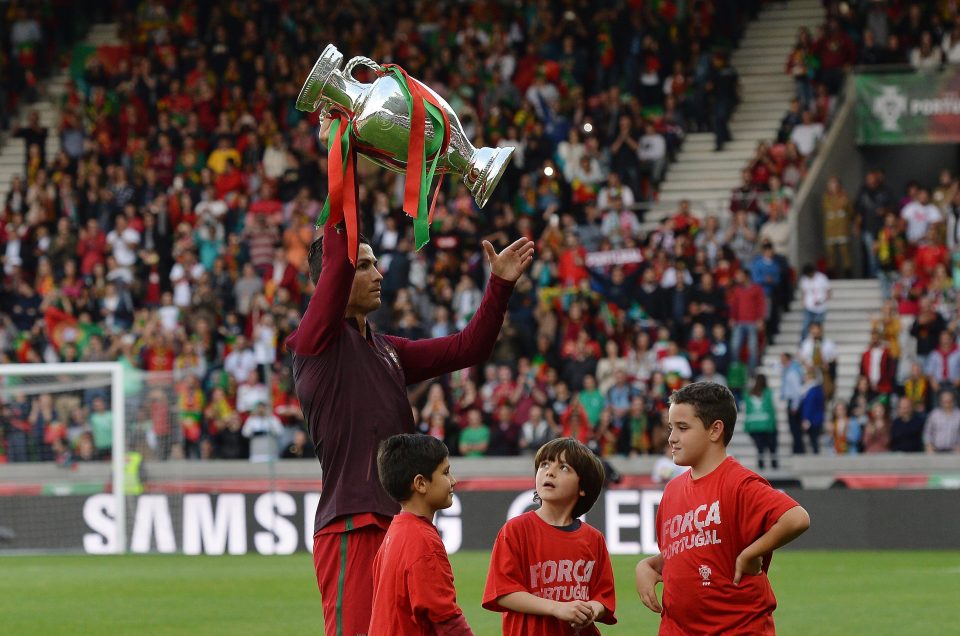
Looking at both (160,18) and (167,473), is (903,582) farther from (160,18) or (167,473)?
(160,18)

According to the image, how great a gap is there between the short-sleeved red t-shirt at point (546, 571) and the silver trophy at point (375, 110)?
3.63 feet

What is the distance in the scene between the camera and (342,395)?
5.37 m

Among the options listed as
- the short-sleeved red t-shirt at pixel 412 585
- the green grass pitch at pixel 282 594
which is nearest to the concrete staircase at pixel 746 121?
the green grass pitch at pixel 282 594

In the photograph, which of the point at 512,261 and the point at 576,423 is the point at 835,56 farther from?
the point at 512,261

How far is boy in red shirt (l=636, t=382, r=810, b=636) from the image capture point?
17.3ft

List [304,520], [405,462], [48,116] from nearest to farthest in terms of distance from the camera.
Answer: [405,462], [304,520], [48,116]

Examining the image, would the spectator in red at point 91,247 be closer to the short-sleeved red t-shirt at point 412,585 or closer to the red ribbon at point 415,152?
the red ribbon at point 415,152

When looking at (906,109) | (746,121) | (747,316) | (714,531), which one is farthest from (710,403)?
(746,121)

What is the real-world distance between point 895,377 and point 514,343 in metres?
4.55

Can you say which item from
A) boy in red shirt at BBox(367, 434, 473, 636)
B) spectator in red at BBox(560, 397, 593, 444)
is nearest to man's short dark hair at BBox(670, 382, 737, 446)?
boy in red shirt at BBox(367, 434, 473, 636)

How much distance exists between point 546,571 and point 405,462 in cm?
66

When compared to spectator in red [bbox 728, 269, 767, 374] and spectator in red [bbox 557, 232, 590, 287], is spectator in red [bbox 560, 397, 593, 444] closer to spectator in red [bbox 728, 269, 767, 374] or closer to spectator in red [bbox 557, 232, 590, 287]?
spectator in red [bbox 728, 269, 767, 374]

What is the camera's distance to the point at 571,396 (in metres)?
19.7

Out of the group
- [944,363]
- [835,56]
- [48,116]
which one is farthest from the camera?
[48,116]
